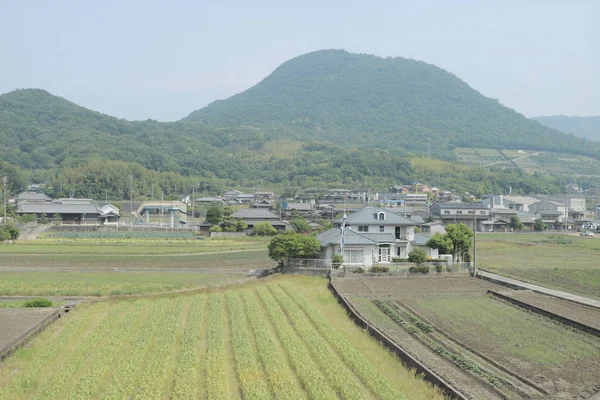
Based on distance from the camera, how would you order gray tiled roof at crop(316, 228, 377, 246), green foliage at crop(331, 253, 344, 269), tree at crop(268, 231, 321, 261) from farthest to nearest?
1. gray tiled roof at crop(316, 228, 377, 246)
2. tree at crop(268, 231, 321, 261)
3. green foliage at crop(331, 253, 344, 269)

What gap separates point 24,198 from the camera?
75.8 metres

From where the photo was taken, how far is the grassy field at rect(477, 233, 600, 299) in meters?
26.1

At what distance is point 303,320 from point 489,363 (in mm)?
6020

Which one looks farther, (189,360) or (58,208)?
(58,208)

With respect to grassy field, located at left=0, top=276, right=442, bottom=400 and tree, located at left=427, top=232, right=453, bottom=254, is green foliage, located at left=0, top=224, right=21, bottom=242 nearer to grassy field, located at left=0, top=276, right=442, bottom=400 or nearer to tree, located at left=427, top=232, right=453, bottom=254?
grassy field, located at left=0, top=276, right=442, bottom=400

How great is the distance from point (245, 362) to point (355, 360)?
8.16 feet

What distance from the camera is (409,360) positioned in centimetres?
1336

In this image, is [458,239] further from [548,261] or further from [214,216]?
[214,216]

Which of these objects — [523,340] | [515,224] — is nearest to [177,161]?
[515,224]

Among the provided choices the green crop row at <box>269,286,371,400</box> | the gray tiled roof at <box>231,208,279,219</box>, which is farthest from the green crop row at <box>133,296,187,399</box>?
the gray tiled roof at <box>231,208,279,219</box>

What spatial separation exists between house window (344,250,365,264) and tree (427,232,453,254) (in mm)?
4465

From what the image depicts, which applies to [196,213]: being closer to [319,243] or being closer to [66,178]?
[66,178]

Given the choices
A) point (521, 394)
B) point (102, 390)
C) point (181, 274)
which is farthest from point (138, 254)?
point (521, 394)

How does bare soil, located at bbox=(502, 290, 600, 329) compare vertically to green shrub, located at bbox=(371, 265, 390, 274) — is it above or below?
below
